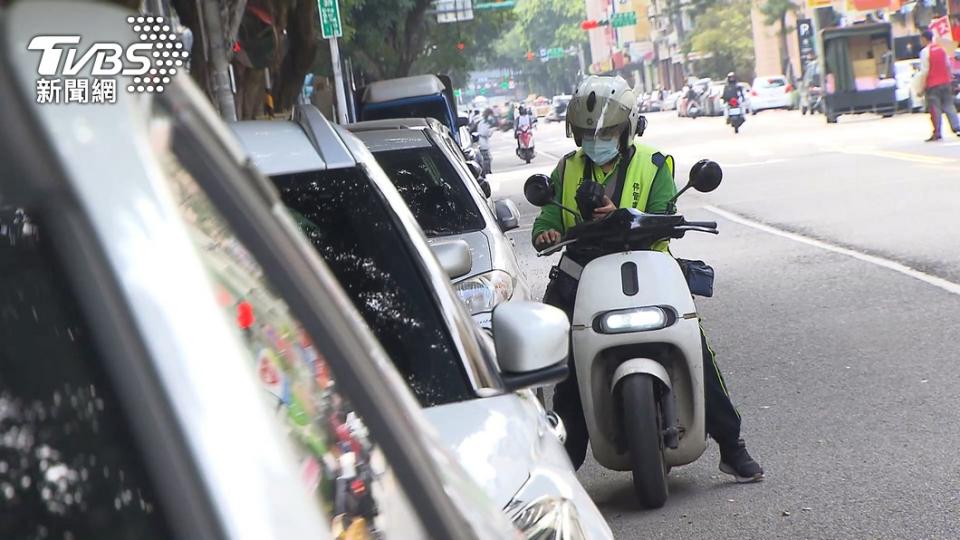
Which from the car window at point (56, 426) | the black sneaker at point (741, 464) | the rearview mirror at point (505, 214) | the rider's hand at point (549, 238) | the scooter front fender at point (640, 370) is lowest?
the black sneaker at point (741, 464)

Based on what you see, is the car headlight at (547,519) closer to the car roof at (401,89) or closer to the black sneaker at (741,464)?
the black sneaker at (741,464)

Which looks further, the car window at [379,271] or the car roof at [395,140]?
the car roof at [395,140]

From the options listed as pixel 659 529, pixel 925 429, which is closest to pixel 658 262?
pixel 659 529

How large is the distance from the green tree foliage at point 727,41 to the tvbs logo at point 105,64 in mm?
76956

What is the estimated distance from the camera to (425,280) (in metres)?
3.77

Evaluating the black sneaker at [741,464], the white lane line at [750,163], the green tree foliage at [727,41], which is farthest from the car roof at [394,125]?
the green tree foliage at [727,41]

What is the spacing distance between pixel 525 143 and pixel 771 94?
1749 cm

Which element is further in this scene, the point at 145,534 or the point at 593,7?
the point at 593,7

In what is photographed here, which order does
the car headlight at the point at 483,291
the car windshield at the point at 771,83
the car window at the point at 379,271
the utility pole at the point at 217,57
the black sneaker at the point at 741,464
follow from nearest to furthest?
the car window at the point at 379,271 → the black sneaker at the point at 741,464 → the car headlight at the point at 483,291 → the utility pole at the point at 217,57 → the car windshield at the point at 771,83

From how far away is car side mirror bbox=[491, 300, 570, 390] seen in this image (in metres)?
3.16

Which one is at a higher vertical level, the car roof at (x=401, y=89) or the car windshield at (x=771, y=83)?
the car roof at (x=401, y=89)

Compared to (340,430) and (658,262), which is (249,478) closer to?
(340,430)

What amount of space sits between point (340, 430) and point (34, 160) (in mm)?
550

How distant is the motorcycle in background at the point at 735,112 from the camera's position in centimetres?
3825
